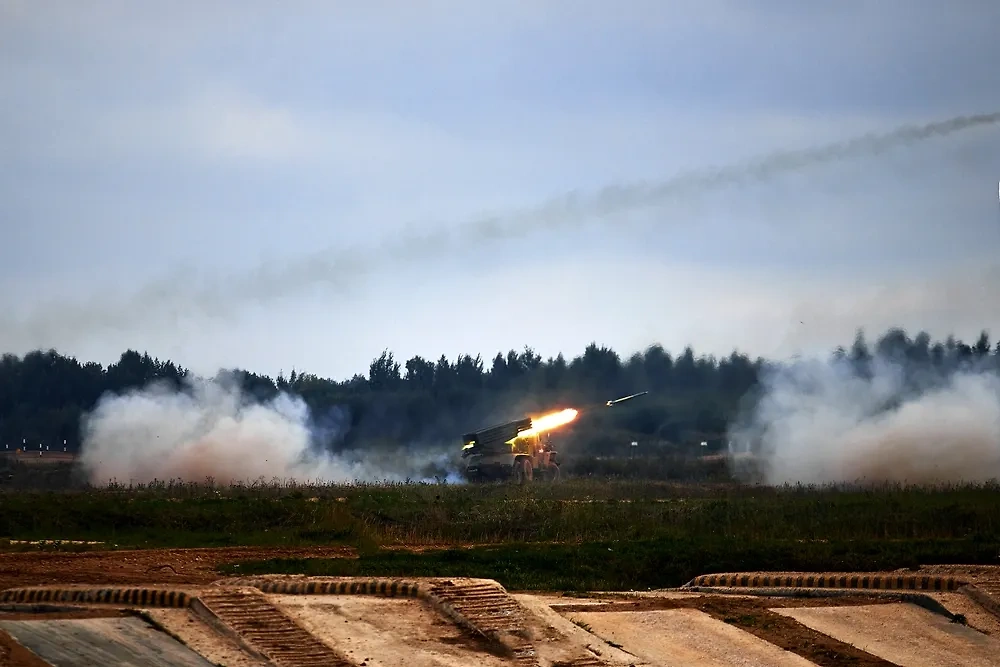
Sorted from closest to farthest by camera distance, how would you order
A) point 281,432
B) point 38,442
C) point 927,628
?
point 927,628 < point 281,432 < point 38,442

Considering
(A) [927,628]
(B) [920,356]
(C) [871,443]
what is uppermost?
(B) [920,356]

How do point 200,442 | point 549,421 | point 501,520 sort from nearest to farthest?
point 501,520 → point 200,442 → point 549,421

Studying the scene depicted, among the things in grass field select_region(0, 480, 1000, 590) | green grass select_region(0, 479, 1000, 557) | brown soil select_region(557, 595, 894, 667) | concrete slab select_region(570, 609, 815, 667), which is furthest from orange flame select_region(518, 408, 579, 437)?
concrete slab select_region(570, 609, 815, 667)

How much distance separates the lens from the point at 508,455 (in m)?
63.6

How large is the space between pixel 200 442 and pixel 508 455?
13014 mm

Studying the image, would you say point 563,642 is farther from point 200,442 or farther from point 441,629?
point 200,442

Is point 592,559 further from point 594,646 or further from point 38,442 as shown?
point 38,442

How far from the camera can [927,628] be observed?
26.0 m

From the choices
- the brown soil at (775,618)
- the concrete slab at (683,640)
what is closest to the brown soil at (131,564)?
the concrete slab at (683,640)

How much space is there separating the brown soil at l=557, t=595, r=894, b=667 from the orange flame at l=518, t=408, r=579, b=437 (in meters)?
36.6

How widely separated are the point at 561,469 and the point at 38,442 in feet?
109

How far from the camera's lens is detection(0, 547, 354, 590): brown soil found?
88.6ft

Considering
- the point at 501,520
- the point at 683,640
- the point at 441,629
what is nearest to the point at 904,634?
the point at 683,640

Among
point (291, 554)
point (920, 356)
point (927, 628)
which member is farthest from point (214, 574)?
point (920, 356)
